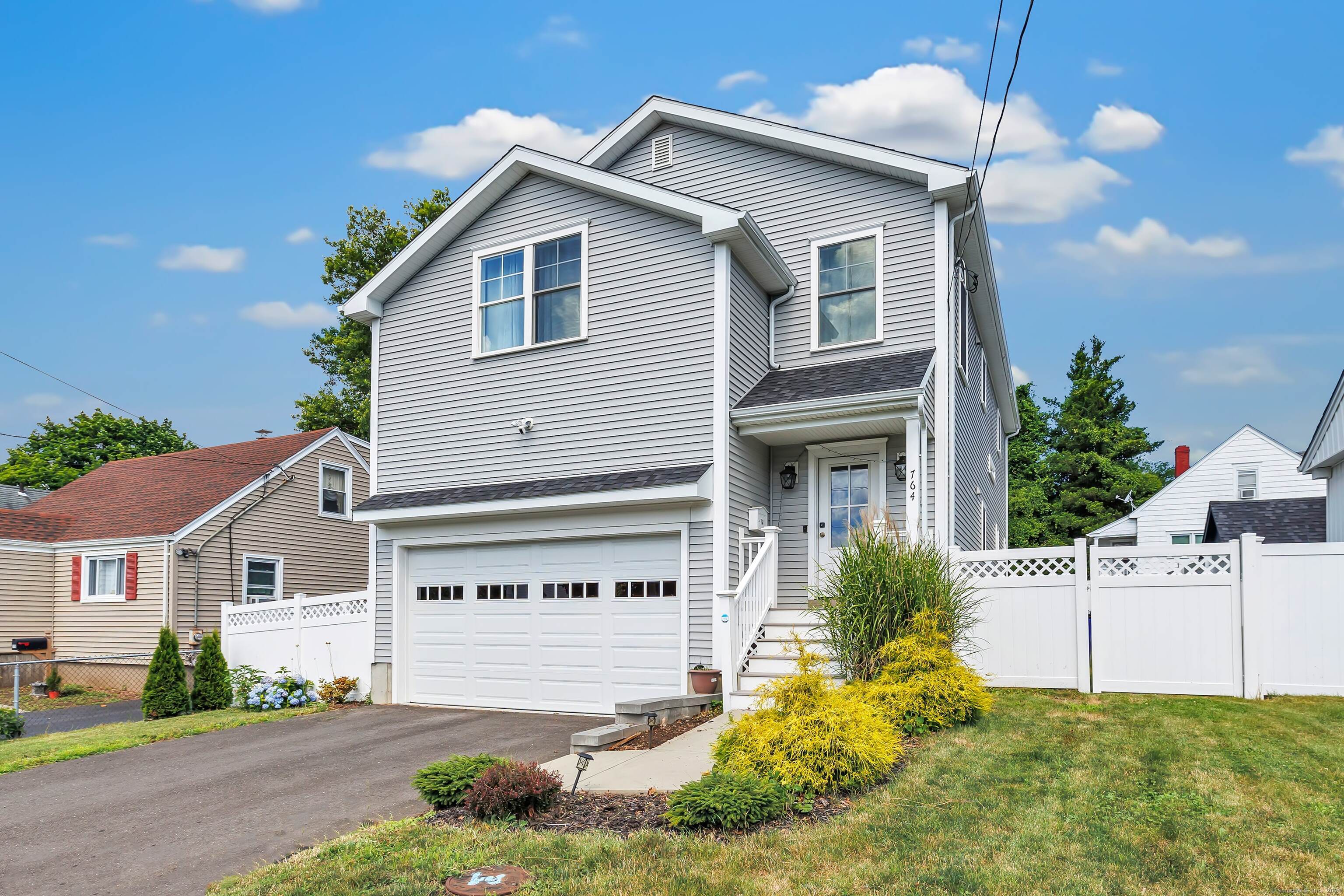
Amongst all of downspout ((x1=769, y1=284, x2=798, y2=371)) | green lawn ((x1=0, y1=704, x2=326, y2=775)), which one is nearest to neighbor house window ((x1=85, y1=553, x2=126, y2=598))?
green lawn ((x1=0, y1=704, x2=326, y2=775))

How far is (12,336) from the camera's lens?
63.9ft

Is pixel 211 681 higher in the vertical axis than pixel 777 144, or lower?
lower

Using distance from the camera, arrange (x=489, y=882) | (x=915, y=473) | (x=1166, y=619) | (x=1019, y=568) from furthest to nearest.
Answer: (x=915, y=473)
(x=1019, y=568)
(x=1166, y=619)
(x=489, y=882)

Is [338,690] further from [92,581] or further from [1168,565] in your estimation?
[1168,565]

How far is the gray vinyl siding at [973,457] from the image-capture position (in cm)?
1247

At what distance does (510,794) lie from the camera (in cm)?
585

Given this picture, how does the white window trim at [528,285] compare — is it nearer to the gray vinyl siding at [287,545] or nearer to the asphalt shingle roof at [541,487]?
the asphalt shingle roof at [541,487]

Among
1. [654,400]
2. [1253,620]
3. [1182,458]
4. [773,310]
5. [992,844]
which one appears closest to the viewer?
[992,844]

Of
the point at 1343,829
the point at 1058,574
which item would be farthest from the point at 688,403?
the point at 1343,829

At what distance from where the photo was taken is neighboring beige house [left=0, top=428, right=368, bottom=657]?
1895 cm

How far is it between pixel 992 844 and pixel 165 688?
13.2 metres

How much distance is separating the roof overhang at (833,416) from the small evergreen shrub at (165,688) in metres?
9.74

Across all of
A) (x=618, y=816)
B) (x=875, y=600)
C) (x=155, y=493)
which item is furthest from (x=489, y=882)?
(x=155, y=493)

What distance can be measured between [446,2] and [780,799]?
13662 mm
